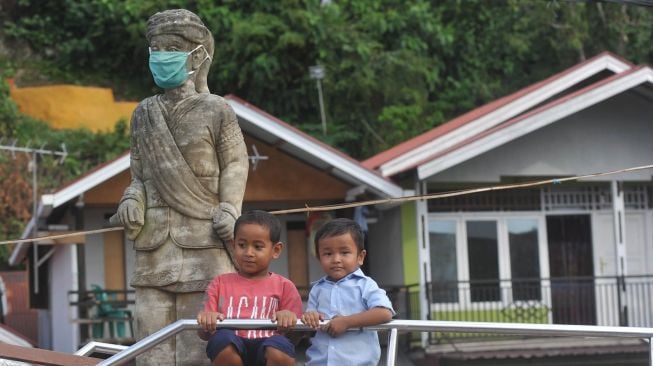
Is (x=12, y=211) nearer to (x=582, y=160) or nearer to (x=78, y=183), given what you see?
(x=78, y=183)

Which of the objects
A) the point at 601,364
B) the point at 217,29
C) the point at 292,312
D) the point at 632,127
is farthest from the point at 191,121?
the point at 217,29

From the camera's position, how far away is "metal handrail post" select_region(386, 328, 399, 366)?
19.9 feet

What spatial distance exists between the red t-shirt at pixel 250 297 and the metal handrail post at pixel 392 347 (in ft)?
1.74

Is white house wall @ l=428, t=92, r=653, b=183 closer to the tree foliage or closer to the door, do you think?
the door

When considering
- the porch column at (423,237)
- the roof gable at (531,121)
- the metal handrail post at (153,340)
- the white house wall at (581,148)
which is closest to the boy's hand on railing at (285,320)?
the metal handrail post at (153,340)

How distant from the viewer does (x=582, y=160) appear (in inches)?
776

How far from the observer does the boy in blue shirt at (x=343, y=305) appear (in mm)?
6094

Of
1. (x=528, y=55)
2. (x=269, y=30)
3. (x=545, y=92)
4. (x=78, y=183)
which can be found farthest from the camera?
(x=528, y=55)

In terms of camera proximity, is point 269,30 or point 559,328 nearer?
point 559,328

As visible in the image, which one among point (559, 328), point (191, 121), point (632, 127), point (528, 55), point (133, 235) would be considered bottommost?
point (559, 328)

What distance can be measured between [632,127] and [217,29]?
40.5ft

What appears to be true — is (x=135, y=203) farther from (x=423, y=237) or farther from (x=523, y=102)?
(x=523, y=102)

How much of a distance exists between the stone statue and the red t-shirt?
0.92m

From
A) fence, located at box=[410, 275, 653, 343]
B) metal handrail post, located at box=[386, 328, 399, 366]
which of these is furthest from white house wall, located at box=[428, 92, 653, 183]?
metal handrail post, located at box=[386, 328, 399, 366]
